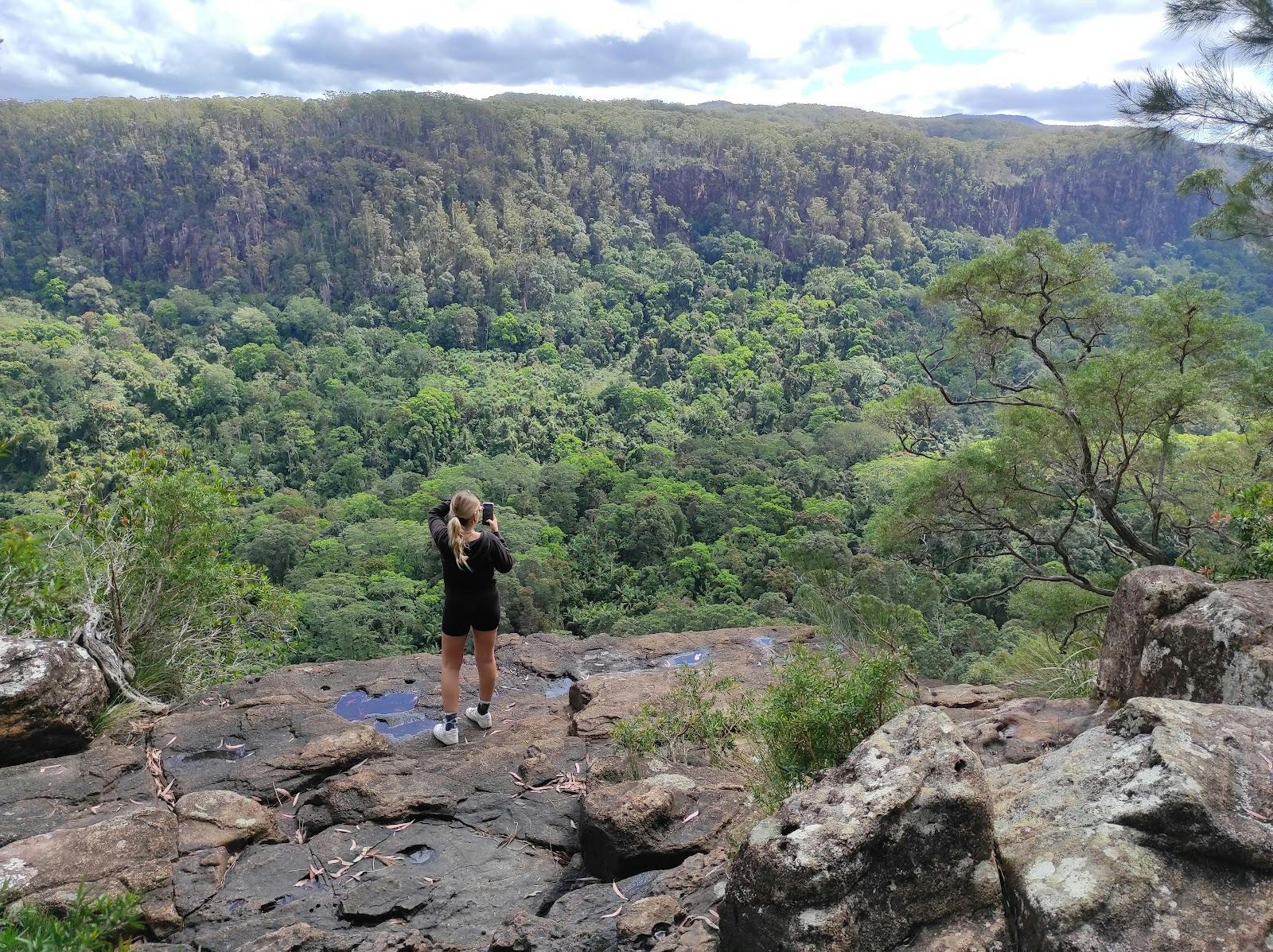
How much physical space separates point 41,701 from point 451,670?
2094 millimetres

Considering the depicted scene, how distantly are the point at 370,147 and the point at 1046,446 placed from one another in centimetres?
8070

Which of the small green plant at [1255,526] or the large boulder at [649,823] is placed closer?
the large boulder at [649,823]

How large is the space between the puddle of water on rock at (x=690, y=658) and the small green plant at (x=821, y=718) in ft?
13.2

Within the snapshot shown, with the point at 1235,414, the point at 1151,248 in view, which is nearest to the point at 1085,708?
the point at 1235,414

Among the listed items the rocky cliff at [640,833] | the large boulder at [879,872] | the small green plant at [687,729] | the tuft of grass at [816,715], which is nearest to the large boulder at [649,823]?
the rocky cliff at [640,833]

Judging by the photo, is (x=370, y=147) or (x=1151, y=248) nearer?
(x=370, y=147)

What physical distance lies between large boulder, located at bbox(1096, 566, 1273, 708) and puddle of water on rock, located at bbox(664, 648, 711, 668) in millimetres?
3762

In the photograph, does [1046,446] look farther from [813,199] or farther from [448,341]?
[813,199]

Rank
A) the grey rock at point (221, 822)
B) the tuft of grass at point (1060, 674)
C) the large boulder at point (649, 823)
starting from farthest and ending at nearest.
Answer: the tuft of grass at point (1060, 674) → the grey rock at point (221, 822) → the large boulder at point (649, 823)

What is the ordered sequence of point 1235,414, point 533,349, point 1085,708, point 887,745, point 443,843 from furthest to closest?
1. point 533,349
2. point 1235,414
3. point 1085,708
4. point 443,843
5. point 887,745

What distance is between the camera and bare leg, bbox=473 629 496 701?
489 cm

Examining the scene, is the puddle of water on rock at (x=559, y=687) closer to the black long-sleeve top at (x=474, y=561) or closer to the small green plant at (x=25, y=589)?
the black long-sleeve top at (x=474, y=561)

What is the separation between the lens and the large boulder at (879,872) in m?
2.30

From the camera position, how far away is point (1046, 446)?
8984mm
